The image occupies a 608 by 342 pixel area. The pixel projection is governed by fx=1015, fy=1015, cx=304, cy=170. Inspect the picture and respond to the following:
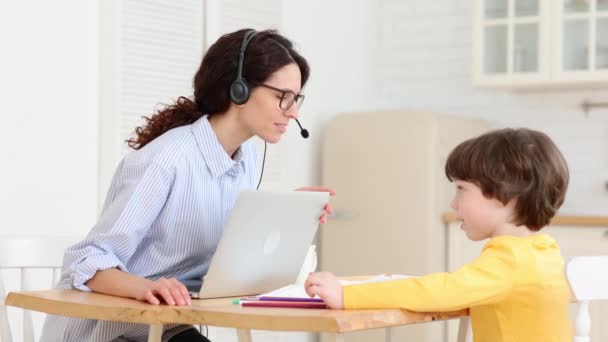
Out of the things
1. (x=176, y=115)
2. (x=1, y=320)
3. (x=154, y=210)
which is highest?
(x=176, y=115)

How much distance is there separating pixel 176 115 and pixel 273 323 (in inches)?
32.9

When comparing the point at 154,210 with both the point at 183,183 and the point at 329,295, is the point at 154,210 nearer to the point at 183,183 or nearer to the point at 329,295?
the point at 183,183

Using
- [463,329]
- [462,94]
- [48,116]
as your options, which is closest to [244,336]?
[463,329]

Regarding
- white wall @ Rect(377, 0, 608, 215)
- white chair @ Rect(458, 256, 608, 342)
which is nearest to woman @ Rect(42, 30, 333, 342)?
white chair @ Rect(458, 256, 608, 342)

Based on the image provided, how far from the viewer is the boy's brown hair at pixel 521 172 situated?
73.8 inches

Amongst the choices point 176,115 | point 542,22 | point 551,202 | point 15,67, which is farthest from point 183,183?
point 542,22

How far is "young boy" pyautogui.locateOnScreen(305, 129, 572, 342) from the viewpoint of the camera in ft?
5.69

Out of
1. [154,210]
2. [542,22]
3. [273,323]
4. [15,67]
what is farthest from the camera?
[542,22]

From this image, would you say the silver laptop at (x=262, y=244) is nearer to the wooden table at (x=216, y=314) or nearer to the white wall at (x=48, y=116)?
the wooden table at (x=216, y=314)

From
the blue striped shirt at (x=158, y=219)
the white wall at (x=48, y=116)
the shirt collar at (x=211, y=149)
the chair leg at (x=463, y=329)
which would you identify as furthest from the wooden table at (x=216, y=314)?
the white wall at (x=48, y=116)

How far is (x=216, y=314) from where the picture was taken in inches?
64.2

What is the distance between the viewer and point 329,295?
5.62 ft

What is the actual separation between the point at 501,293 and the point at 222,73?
833 mm

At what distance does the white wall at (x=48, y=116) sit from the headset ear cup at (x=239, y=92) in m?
1.39
